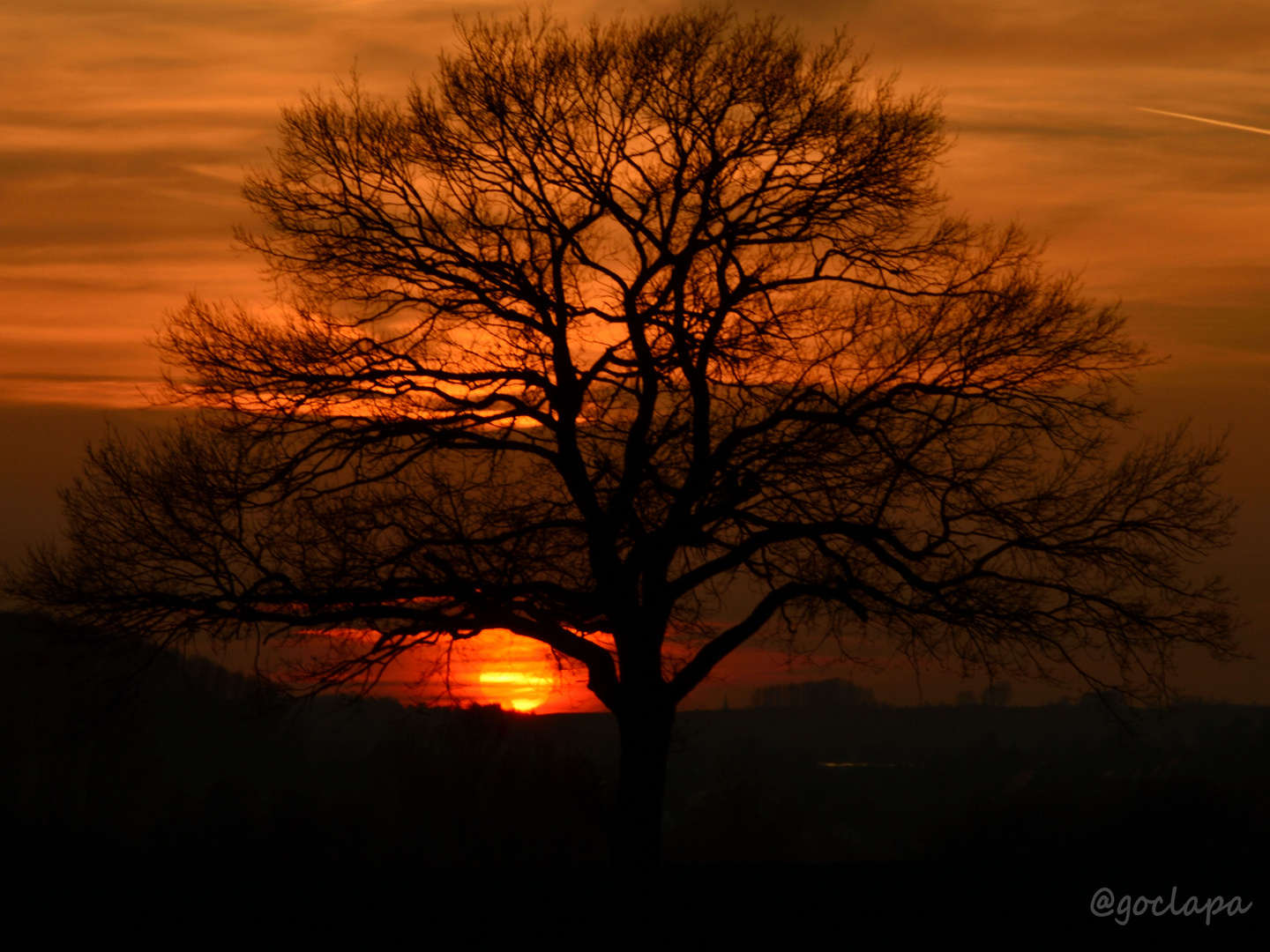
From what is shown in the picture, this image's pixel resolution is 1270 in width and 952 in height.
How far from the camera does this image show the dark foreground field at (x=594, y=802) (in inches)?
535

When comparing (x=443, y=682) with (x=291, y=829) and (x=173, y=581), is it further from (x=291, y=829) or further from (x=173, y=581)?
(x=291, y=829)

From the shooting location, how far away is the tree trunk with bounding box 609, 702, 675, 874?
1337 centimetres

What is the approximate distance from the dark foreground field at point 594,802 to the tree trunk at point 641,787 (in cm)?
41

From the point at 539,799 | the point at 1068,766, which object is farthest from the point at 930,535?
the point at 1068,766

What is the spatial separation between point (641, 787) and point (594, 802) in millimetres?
606

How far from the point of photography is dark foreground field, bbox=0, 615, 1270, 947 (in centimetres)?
1359

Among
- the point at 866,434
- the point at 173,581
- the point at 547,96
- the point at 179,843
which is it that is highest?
the point at 547,96

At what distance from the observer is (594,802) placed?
43.4 ft

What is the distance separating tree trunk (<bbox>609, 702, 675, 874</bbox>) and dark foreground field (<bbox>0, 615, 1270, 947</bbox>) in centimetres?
41

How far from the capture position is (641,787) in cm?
1359

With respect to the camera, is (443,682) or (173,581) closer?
(173,581)

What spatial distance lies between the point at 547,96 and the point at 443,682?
668 cm

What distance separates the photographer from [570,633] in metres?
14.2

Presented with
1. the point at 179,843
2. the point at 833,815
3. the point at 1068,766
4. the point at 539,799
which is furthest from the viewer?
the point at 833,815
